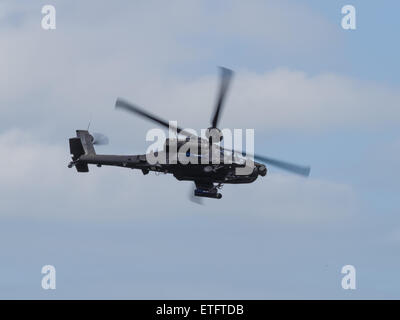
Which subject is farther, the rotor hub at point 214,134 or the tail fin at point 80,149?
the tail fin at point 80,149

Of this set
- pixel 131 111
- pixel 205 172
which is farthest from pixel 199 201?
pixel 131 111

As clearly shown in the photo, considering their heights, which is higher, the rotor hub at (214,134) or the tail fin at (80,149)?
the tail fin at (80,149)

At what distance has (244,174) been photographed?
107 m

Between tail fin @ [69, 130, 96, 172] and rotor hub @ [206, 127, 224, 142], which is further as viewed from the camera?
tail fin @ [69, 130, 96, 172]

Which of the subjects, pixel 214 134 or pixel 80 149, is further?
pixel 80 149

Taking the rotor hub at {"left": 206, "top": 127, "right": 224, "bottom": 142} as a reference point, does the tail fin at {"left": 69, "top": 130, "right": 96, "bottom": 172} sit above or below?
above

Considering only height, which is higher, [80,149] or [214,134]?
[80,149]
